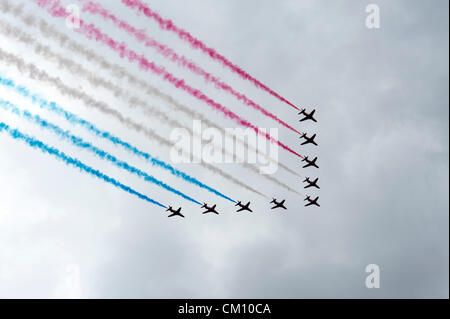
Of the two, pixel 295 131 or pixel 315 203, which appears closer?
pixel 295 131
